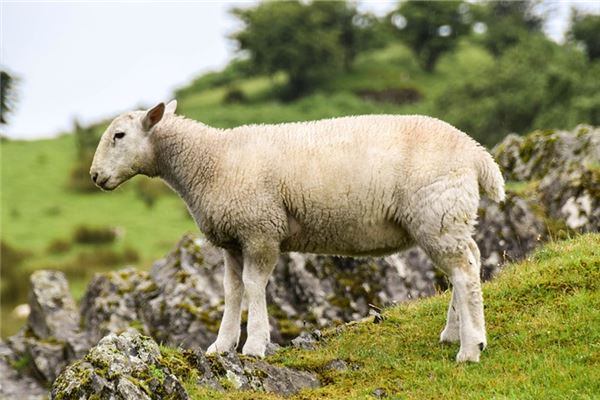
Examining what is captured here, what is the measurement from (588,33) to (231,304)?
80.5 m

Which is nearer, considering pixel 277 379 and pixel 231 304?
pixel 277 379

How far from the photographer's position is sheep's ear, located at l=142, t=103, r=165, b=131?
36.6 ft

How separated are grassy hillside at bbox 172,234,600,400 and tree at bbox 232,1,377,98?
234 ft

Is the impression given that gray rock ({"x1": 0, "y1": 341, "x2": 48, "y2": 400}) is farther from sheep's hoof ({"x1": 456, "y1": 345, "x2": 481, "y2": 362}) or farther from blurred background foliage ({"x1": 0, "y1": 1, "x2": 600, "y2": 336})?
sheep's hoof ({"x1": 456, "y1": 345, "x2": 481, "y2": 362})

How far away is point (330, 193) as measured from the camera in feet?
34.0

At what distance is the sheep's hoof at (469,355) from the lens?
9625mm

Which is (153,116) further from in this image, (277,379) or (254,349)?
(277,379)

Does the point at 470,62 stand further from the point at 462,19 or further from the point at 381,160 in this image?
the point at 381,160

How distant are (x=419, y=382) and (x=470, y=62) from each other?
85227 mm

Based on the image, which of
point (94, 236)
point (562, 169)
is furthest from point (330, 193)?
point (94, 236)

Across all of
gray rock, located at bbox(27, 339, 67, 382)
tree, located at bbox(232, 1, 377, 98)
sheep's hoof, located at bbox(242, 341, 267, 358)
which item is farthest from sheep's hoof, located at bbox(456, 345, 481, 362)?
tree, located at bbox(232, 1, 377, 98)

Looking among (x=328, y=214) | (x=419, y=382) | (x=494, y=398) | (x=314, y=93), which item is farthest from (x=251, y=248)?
(x=314, y=93)

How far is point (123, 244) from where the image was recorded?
117ft

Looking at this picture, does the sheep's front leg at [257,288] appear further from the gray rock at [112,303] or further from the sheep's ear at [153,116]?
the gray rock at [112,303]
